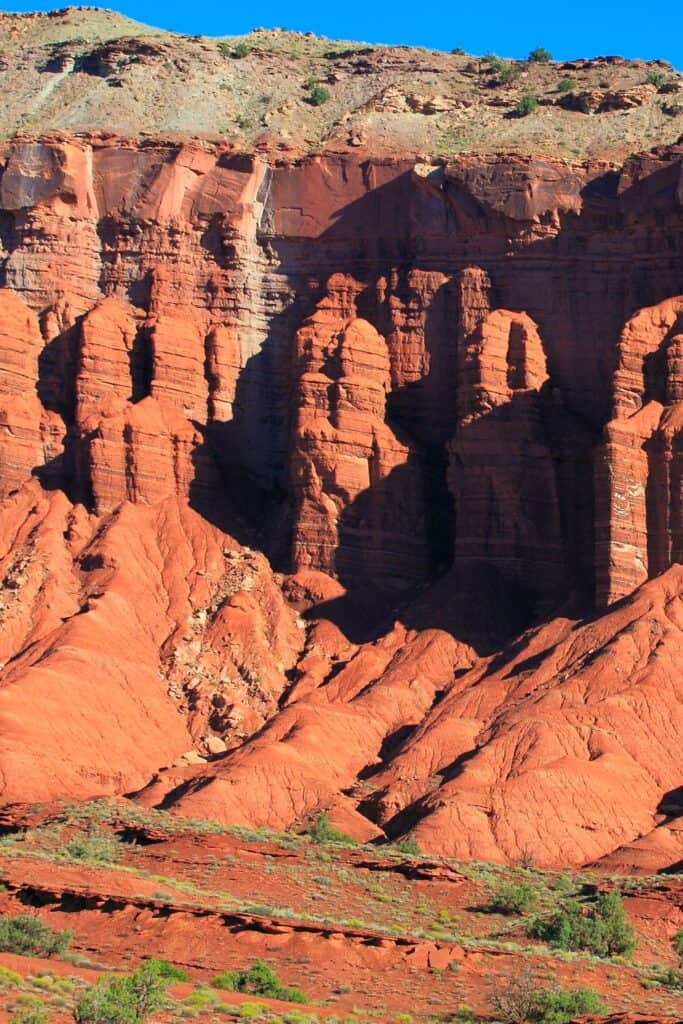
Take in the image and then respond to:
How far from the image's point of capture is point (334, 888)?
6116cm

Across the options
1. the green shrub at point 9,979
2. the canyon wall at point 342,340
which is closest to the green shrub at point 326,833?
the canyon wall at point 342,340

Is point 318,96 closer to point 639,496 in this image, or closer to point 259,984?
point 639,496

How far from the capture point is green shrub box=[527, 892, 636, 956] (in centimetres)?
5469

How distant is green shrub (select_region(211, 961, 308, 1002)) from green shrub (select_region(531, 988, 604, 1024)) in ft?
14.3

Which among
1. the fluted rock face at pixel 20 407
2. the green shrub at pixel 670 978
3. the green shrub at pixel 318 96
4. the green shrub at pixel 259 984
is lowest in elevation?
the green shrub at pixel 670 978

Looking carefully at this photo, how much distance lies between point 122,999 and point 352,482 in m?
51.5

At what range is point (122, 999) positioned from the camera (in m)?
39.8

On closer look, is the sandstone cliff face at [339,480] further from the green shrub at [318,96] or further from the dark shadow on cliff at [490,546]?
the green shrub at [318,96]

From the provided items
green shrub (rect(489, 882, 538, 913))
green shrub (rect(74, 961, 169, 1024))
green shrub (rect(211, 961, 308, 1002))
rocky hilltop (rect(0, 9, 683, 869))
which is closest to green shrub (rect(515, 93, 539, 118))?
rocky hilltop (rect(0, 9, 683, 869))

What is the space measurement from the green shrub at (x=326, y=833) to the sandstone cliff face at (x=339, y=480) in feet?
4.52

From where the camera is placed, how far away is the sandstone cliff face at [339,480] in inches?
2970

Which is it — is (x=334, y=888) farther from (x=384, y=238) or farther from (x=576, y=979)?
(x=384, y=238)

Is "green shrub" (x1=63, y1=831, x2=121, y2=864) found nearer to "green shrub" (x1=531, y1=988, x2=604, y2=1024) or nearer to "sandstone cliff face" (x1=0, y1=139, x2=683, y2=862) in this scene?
"sandstone cliff face" (x1=0, y1=139, x2=683, y2=862)

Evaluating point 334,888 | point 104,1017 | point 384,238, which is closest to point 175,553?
point 384,238
